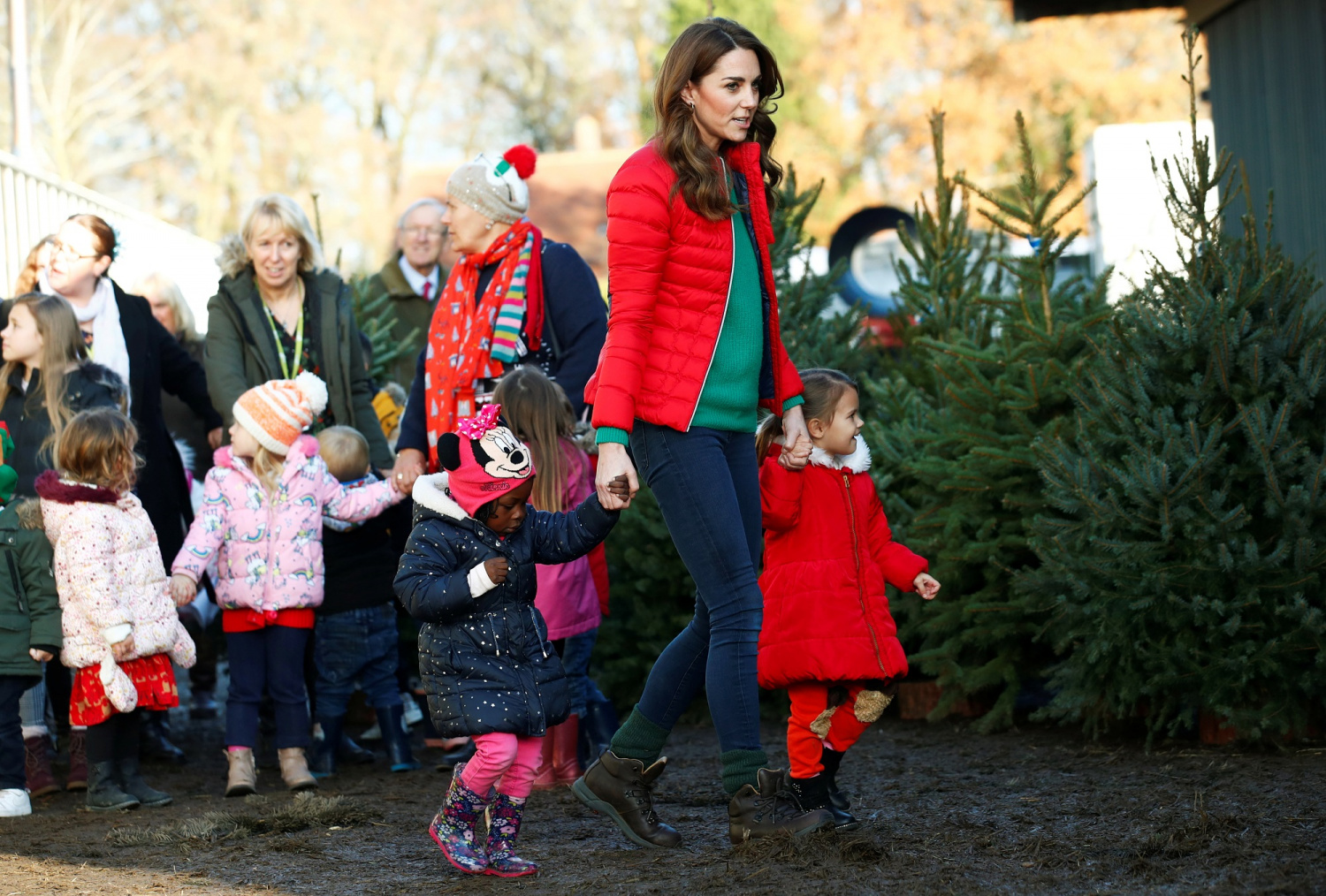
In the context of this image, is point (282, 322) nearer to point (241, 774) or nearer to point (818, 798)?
point (241, 774)

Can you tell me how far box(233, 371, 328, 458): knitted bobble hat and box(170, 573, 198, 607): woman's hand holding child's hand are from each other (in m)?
0.59

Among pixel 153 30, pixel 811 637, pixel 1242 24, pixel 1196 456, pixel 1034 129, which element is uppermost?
pixel 153 30

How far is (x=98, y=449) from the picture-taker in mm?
5469

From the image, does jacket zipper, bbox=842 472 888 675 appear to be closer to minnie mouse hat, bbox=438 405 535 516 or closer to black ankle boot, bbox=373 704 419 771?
minnie mouse hat, bbox=438 405 535 516

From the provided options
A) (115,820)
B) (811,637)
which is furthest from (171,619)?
(811,637)

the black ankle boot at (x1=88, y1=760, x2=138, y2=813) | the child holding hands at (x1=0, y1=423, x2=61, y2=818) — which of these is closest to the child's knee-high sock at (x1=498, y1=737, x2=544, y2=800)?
the black ankle boot at (x1=88, y1=760, x2=138, y2=813)

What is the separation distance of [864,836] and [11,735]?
3.26 metres

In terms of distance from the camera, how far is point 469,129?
37.3m

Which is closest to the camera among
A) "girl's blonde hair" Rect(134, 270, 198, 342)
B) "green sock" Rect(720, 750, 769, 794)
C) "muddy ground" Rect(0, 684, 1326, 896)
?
"muddy ground" Rect(0, 684, 1326, 896)

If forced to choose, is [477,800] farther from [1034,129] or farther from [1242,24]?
[1034,129]

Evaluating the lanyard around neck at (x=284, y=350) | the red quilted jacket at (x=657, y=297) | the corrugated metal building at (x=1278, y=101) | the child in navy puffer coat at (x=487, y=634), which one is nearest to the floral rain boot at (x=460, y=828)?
the child in navy puffer coat at (x=487, y=634)

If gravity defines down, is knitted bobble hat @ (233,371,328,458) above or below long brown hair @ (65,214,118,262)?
below

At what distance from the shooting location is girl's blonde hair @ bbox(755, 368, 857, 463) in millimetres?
4406

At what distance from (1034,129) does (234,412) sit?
2911 cm
